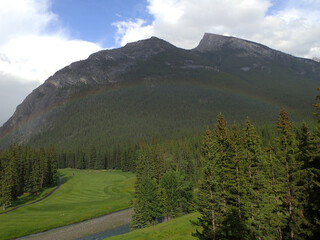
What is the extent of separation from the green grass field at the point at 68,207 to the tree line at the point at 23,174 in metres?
8.19

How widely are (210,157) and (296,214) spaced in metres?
10.1

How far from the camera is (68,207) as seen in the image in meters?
72.7

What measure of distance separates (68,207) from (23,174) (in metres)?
32.4

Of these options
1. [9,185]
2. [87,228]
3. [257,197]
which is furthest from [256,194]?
[9,185]

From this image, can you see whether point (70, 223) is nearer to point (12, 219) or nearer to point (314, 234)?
point (12, 219)

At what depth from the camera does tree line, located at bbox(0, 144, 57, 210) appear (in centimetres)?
7362

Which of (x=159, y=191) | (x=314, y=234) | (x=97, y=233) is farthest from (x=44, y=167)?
(x=314, y=234)

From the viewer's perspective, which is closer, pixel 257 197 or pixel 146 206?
pixel 257 197

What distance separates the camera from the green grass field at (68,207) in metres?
57.3

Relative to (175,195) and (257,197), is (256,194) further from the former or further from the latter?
(175,195)

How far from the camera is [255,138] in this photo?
27.9m

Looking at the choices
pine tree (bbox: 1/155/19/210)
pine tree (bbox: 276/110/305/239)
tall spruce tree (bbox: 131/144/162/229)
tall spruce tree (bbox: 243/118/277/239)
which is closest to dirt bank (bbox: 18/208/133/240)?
tall spruce tree (bbox: 131/144/162/229)

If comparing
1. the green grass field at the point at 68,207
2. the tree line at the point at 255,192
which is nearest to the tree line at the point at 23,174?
the green grass field at the point at 68,207

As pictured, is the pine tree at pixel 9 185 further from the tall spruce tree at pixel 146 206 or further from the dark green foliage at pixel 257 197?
the dark green foliage at pixel 257 197
